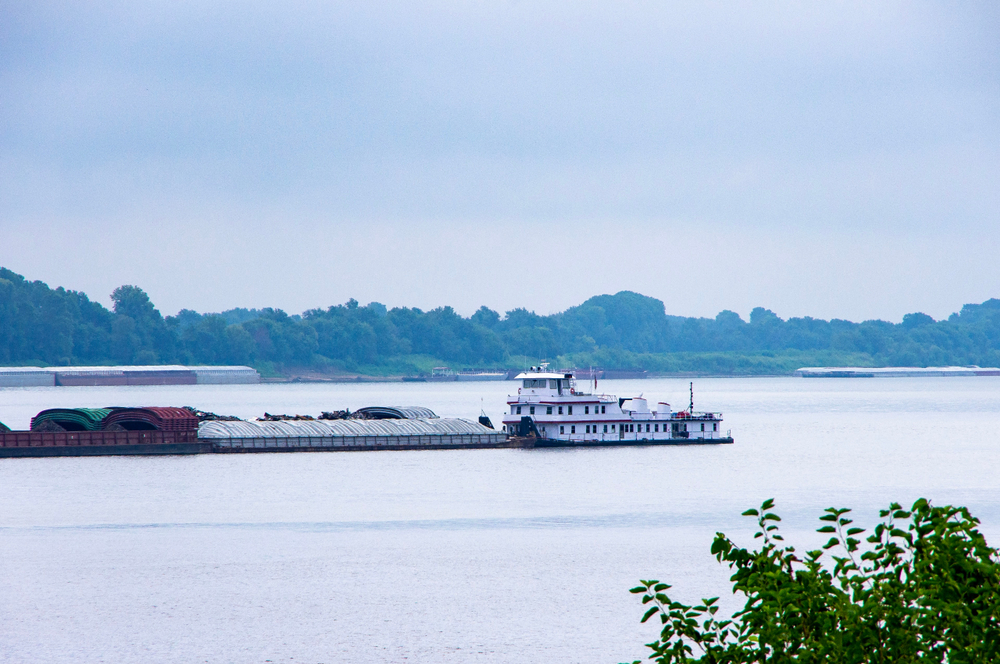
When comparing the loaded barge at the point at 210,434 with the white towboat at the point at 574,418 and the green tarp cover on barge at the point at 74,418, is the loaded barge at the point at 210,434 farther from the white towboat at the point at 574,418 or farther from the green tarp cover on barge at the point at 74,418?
the white towboat at the point at 574,418

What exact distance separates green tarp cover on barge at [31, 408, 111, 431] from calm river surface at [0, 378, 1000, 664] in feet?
16.2

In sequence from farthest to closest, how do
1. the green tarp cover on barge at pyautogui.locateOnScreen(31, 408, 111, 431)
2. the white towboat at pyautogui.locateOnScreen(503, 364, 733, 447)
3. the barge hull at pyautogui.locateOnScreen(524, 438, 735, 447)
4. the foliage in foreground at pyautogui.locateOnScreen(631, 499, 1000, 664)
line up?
the white towboat at pyautogui.locateOnScreen(503, 364, 733, 447) → the barge hull at pyautogui.locateOnScreen(524, 438, 735, 447) → the green tarp cover on barge at pyautogui.locateOnScreen(31, 408, 111, 431) → the foliage in foreground at pyautogui.locateOnScreen(631, 499, 1000, 664)

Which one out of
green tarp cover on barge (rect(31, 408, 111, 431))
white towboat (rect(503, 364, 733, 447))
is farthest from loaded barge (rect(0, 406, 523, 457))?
white towboat (rect(503, 364, 733, 447))

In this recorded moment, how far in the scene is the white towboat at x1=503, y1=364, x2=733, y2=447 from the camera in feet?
297

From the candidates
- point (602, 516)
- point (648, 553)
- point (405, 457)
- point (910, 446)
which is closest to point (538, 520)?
point (602, 516)

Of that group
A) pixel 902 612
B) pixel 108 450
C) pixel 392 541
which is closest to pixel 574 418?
pixel 108 450

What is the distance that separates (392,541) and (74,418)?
46068mm

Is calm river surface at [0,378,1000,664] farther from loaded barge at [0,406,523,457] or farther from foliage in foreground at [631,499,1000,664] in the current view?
foliage in foreground at [631,499,1000,664]

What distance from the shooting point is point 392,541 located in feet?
169

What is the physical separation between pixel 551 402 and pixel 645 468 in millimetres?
12544

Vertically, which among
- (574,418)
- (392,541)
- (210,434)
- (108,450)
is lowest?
(392,541)

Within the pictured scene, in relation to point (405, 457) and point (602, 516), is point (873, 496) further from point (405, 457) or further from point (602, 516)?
point (405, 457)

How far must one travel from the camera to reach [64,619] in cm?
3688

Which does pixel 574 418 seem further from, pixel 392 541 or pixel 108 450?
pixel 392 541
